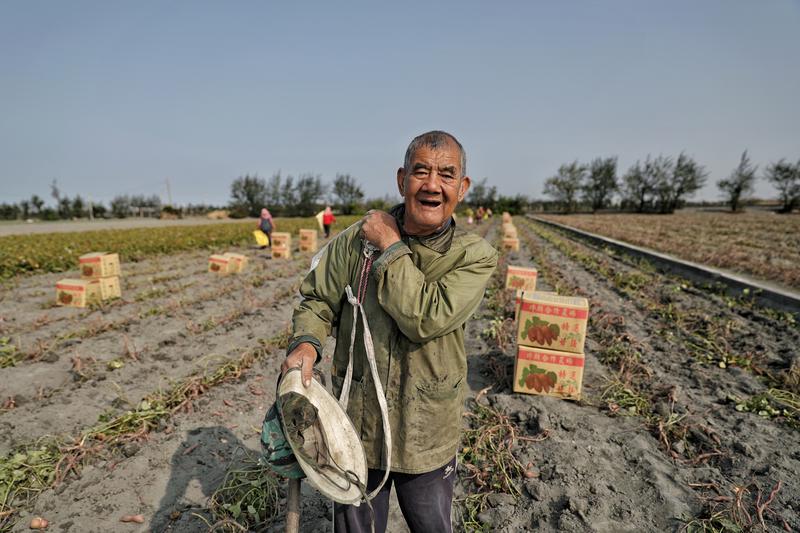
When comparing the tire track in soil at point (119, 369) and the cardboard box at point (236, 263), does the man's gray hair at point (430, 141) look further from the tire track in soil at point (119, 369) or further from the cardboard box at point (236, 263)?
the cardboard box at point (236, 263)

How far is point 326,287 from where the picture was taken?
1.52m

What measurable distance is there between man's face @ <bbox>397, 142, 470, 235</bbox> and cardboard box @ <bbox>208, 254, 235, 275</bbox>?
9.63 meters

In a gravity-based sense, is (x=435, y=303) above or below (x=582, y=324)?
above

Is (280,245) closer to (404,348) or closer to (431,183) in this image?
(404,348)

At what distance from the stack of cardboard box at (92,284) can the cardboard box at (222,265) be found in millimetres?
2527

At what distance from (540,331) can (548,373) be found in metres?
0.43

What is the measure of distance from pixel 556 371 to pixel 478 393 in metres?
0.83

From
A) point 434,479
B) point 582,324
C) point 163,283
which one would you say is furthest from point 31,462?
point 163,283

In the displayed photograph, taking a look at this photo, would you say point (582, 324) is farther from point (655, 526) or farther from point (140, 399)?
point (140, 399)

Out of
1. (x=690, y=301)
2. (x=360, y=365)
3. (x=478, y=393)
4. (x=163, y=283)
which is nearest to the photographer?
(x=360, y=365)

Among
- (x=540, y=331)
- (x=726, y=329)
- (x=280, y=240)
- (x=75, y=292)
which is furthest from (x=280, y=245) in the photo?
(x=726, y=329)

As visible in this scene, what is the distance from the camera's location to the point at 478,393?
416 centimetres

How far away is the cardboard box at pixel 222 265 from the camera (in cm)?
997

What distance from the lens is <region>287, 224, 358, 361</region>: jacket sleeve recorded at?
1491mm
